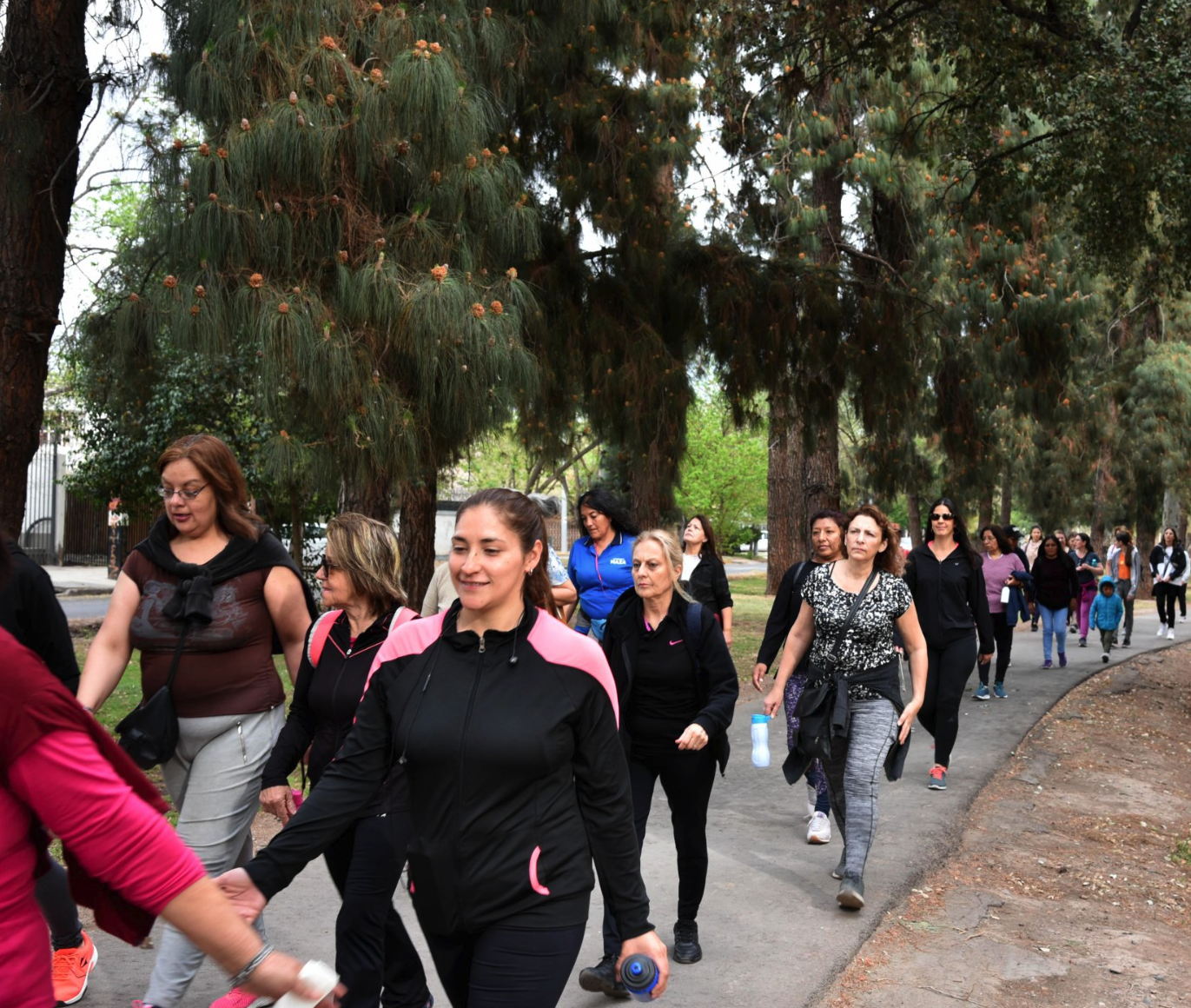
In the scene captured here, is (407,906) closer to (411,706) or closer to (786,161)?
(411,706)

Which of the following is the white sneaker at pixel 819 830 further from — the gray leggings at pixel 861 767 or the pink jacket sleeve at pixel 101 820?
the pink jacket sleeve at pixel 101 820

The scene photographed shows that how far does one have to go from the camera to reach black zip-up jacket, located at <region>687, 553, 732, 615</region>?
861 cm

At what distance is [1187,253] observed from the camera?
13406 mm

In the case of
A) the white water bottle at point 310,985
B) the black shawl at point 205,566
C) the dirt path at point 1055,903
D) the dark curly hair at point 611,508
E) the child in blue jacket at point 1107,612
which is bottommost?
the dirt path at point 1055,903

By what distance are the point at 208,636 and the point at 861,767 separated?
315 cm

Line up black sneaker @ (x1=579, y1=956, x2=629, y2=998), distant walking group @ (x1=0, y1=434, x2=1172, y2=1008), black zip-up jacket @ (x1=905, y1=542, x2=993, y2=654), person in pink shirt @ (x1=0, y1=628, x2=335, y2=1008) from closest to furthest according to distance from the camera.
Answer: person in pink shirt @ (x1=0, y1=628, x2=335, y2=1008) < distant walking group @ (x1=0, y1=434, x2=1172, y2=1008) < black sneaker @ (x1=579, y1=956, x2=629, y2=998) < black zip-up jacket @ (x1=905, y1=542, x2=993, y2=654)

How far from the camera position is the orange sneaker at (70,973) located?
4.32 m

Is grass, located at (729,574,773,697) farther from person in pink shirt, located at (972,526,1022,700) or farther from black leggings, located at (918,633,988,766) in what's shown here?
person in pink shirt, located at (972,526,1022,700)

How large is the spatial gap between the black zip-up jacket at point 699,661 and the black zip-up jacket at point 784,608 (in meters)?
2.45

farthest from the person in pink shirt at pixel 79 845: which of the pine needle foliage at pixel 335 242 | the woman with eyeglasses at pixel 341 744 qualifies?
the pine needle foliage at pixel 335 242

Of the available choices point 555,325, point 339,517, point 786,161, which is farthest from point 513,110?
point 339,517

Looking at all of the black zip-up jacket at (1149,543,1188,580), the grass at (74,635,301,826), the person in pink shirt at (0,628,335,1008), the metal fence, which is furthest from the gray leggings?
the metal fence

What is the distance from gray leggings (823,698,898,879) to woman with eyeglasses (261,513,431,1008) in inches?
96.5

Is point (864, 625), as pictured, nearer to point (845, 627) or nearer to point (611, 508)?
point (845, 627)
